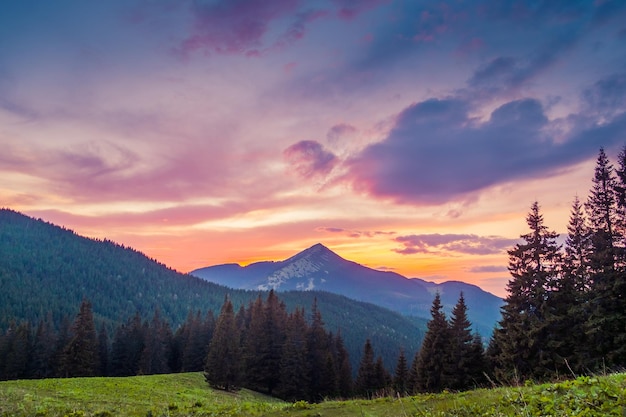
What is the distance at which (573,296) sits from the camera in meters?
30.2

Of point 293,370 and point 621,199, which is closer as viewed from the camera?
point 621,199

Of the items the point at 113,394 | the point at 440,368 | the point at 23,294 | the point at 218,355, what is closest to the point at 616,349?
the point at 440,368

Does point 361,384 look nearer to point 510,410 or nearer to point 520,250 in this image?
point 520,250

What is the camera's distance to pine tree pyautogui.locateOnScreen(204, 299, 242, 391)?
4747 cm

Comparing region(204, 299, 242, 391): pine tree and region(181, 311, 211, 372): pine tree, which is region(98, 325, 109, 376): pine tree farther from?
region(204, 299, 242, 391): pine tree

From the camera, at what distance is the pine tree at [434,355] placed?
42281 millimetres

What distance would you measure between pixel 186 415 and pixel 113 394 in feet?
68.9

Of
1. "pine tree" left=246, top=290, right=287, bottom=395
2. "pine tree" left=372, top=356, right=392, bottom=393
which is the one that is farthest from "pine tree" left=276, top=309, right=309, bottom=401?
"pine tree" left=372, top=356, right=392, bottom=393

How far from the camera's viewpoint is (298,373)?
5425cm

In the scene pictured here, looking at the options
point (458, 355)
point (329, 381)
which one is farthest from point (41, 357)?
point (458, 355)

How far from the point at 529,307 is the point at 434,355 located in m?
14.1

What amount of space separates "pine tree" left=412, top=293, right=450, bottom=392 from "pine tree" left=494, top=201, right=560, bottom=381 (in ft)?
32.4

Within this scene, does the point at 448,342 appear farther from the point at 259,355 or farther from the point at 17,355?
the point at 17,355

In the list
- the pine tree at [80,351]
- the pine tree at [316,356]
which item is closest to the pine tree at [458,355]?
the pine tree at [316,356]
